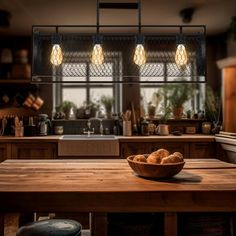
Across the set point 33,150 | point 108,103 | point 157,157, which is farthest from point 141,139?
point 157,157

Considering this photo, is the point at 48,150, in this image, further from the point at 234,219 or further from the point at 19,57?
the point at 234,219

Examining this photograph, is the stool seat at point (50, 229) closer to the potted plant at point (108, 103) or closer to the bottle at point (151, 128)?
the bottle at point (151, 128)

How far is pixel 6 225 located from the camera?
356 cm

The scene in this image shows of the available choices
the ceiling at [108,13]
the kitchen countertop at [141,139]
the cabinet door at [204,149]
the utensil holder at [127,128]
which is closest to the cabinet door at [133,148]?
the kitchen countertop at [141,139]

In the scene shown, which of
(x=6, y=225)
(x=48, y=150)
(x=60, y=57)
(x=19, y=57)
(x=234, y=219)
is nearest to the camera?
(x=234, y=219)

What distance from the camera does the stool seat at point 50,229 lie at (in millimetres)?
1984

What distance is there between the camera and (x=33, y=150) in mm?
4305

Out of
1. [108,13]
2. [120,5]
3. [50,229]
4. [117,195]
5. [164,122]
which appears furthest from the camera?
[164,122]

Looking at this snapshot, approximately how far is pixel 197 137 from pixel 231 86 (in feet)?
2.87

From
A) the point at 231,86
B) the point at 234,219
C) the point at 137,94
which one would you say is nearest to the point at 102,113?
the point at 137,94

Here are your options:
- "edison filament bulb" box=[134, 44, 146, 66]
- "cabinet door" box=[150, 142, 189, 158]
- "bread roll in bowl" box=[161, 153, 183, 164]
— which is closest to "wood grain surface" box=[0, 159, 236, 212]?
"bread roll in bowl" box=[161, 153, 183, 164]

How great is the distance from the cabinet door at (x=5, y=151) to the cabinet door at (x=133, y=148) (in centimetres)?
154

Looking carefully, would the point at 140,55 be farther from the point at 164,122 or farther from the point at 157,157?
the point at 164,122

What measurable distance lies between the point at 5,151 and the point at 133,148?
5.73 feet
